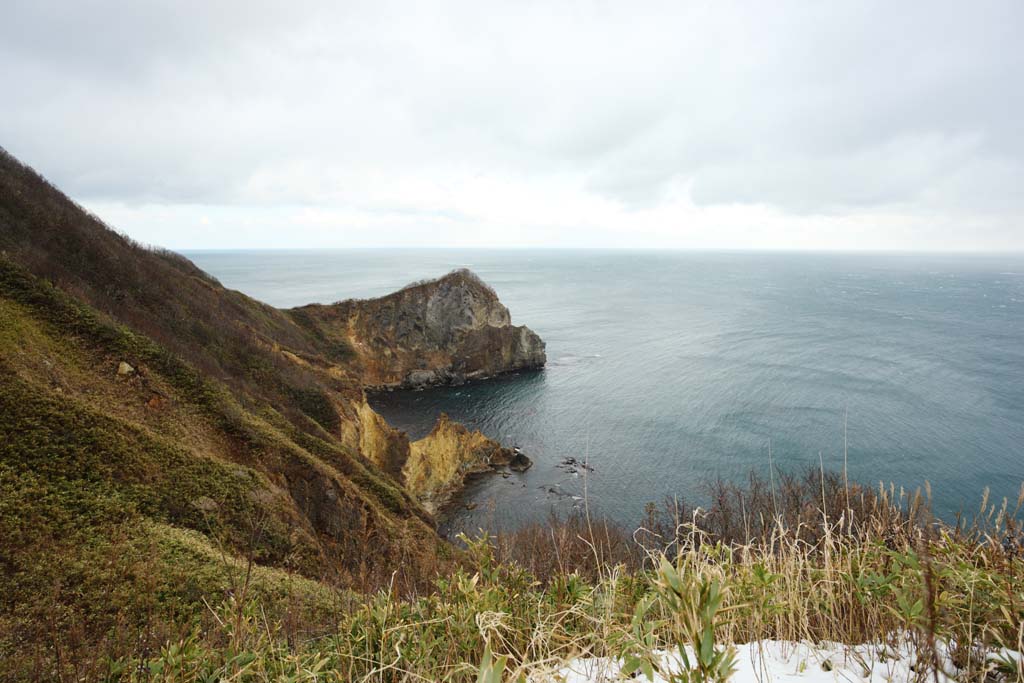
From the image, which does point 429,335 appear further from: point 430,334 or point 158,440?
point 158,440

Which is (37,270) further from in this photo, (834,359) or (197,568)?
(834,359)

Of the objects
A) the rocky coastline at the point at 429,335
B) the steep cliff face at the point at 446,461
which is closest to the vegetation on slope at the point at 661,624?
the steep cliff face at the point at 446,461

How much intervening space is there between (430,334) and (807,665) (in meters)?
74.6

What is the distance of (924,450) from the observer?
4338 cm

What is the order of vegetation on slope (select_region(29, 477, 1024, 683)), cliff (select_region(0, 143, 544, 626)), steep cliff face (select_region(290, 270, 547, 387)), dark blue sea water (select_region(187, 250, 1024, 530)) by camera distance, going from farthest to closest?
1. steep cliff face (select_region(290, 270, 547, 387))
2. dark blue sea water (select_region(187, 250, 1024, 530))
3. cliff (select_region(0, 143, 544, 626))
4. vegetation on slope (select_region(29, 477, 1024, 683))

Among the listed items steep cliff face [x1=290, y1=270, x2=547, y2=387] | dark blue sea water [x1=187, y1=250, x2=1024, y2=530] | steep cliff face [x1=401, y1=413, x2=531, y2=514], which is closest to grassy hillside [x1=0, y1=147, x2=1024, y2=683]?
steep cliff face [x1=401, y1=413, x2=531, y2=514]

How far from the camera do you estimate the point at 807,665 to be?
12.6ft

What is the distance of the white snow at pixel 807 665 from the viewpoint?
3.44 m

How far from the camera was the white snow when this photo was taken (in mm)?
3436

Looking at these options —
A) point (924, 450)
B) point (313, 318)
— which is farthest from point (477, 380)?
point (924, 450)

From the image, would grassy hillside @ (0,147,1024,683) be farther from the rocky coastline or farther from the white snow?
the rocky coastline

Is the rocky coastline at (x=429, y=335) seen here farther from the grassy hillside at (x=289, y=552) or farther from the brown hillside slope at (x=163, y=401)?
the brown hillside slope at (x=163, y=401)

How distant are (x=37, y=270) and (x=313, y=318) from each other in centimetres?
5138

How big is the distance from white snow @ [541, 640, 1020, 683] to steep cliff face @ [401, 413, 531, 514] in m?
34.9
